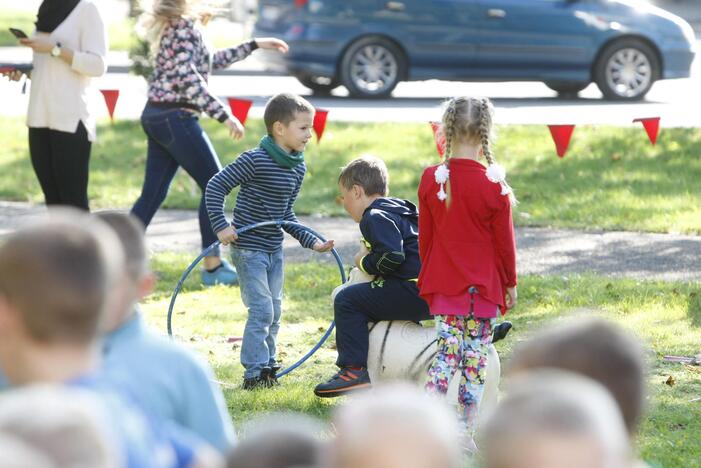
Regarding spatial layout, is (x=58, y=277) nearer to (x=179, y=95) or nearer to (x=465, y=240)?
(x=465, y=240)

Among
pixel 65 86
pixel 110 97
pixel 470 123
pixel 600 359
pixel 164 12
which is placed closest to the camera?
pixel 600 359

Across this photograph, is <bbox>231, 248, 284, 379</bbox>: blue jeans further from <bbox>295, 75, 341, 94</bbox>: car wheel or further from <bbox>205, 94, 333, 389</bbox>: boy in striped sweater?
<bbox>295, 75, 341, 94</bbox>: car wheel

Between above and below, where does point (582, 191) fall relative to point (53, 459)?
below

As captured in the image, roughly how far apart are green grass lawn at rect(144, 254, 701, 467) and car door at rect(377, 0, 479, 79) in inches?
269

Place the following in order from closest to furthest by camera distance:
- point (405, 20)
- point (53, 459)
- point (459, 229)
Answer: point (53, 459) → point (459, 229) → point (405, 20)

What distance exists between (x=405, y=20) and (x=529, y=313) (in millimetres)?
8219

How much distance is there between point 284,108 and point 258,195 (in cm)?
45

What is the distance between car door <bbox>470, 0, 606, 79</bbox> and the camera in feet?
50.5

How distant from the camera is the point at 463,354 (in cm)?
572

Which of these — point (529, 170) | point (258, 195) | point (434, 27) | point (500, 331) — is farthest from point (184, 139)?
point (434, 27)

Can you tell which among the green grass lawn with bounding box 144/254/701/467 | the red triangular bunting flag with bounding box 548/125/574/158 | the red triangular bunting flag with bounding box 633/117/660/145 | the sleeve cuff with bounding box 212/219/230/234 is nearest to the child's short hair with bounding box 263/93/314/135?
the sleeve cuff with bounding box 212/219/230/234

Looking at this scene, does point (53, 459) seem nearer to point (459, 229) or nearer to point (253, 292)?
point (459, 229)

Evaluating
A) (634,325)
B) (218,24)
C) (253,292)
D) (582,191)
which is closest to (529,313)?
(634,325)

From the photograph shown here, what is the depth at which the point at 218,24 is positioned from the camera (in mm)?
29625
